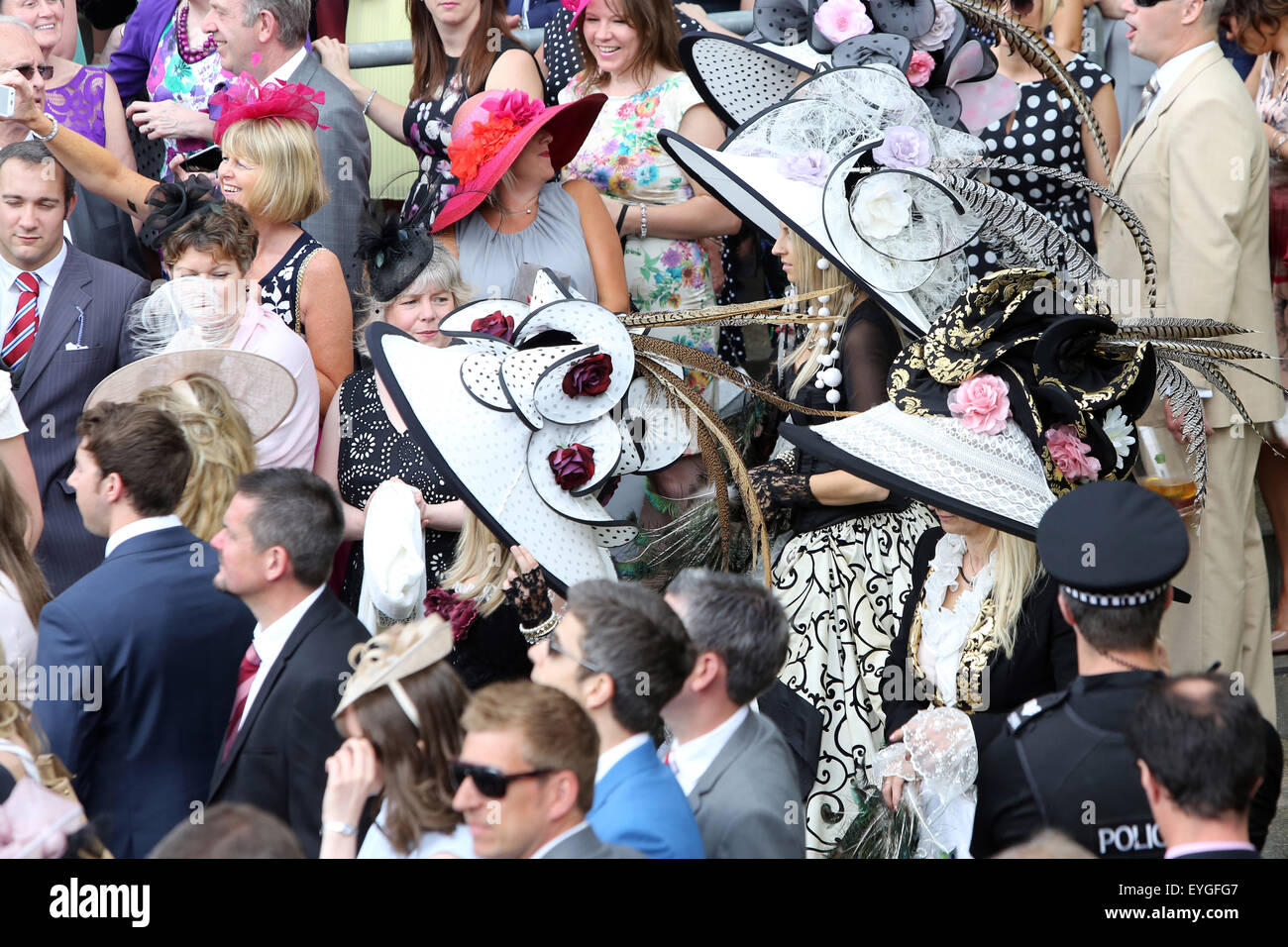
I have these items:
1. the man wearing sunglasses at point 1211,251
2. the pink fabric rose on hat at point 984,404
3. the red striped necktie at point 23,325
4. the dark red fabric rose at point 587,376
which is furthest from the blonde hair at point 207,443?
the man wearing sunglasses at point 1211,251

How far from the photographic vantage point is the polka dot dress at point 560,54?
17.3 feet

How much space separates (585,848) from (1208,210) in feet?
9.88

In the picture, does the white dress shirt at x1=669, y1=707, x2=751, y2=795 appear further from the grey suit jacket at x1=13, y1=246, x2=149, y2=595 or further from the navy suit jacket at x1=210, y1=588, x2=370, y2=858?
the grey suit jacket at x1=13, y1=246, x2=149, y2=595

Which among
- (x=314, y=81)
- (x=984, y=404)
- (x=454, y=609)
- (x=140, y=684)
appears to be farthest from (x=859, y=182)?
(x=314, y=81)

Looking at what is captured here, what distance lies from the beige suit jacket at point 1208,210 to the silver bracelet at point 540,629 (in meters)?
1.97

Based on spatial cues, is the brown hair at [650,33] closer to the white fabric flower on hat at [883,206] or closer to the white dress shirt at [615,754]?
the white fabric flower on hat at [883,206]

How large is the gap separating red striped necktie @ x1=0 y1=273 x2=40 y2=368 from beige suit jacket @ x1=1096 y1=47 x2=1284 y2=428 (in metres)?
3.19

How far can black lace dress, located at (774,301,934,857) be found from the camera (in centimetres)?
376

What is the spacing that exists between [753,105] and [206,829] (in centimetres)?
290

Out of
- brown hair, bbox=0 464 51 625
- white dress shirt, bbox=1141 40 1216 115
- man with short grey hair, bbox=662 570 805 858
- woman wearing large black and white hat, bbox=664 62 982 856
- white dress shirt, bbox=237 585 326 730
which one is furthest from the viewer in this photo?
white dress shirt, bbox=1141 40 1216 115

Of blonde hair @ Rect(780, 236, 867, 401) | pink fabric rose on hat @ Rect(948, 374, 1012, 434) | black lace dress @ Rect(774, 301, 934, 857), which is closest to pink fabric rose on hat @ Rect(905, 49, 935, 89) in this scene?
blonde hair @ Rect(780, 236, 867, 401)

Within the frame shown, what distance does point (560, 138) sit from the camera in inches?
183

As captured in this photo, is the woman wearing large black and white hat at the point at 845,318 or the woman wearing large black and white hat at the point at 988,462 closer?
the woman wearing large black and white hat at the point at 988,462
